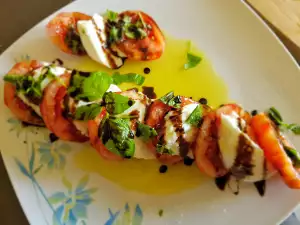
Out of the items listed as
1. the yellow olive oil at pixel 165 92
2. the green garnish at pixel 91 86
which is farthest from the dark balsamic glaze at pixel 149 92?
the green garnish at pixel 91 86

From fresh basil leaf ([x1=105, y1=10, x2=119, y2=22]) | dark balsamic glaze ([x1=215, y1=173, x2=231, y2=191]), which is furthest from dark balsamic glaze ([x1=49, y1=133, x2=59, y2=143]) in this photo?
dark balsamic glaze ([x1=215, y1=173, x2=231, y2=191])

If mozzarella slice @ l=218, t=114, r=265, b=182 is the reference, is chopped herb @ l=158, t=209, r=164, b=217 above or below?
below

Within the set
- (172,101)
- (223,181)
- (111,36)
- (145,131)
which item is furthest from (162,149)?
(111,36)

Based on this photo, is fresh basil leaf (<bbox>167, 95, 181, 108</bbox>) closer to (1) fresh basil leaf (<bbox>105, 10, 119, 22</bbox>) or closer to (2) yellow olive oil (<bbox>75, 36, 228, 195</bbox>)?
(2) yellow olive oil (<bbox>75, 36, 228, 195</bbox>)

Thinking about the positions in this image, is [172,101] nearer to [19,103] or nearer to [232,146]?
[232,146]

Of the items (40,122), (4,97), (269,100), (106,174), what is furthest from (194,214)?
(4,97)

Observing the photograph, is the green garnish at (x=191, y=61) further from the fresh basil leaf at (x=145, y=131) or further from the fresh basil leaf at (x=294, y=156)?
the fresh basil leaf at (x=294, y=156)

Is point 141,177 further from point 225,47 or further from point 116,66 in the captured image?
point 225,47
